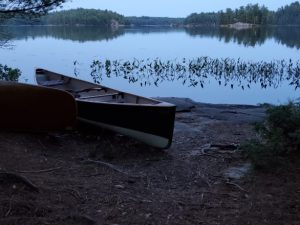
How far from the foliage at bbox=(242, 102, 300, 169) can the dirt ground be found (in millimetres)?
178

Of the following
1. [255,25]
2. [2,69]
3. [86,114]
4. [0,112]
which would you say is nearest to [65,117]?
[86,114]

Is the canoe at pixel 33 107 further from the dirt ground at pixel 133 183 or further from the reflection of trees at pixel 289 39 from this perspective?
the reflection of trees at pixel 289 39

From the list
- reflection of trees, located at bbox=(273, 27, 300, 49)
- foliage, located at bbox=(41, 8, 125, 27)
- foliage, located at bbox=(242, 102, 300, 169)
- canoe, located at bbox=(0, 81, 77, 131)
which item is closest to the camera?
foliage, located at bbox=(242, 102, 300, 169)

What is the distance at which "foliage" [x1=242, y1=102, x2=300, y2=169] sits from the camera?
16.8 ft

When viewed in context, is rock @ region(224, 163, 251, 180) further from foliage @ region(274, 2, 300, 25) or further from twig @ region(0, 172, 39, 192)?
foliage @ region(274, 2, 300, 25)

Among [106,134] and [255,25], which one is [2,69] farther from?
[255,25]

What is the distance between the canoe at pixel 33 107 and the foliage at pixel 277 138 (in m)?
2.69

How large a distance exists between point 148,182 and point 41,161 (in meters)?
1.32

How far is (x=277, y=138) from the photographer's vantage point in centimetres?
517

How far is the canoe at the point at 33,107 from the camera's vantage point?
20.8 ft

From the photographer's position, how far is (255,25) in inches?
2945

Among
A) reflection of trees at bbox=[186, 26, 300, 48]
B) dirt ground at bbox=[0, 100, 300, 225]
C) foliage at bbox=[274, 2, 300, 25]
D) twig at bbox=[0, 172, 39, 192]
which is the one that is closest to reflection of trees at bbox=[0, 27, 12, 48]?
dirt ground at bbox=[0, 100, 300, 225]

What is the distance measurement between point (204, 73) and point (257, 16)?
200 ft

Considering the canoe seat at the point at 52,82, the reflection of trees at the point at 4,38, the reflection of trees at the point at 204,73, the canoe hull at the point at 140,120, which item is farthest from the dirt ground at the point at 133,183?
the reflection of trees at the point at 204,73
